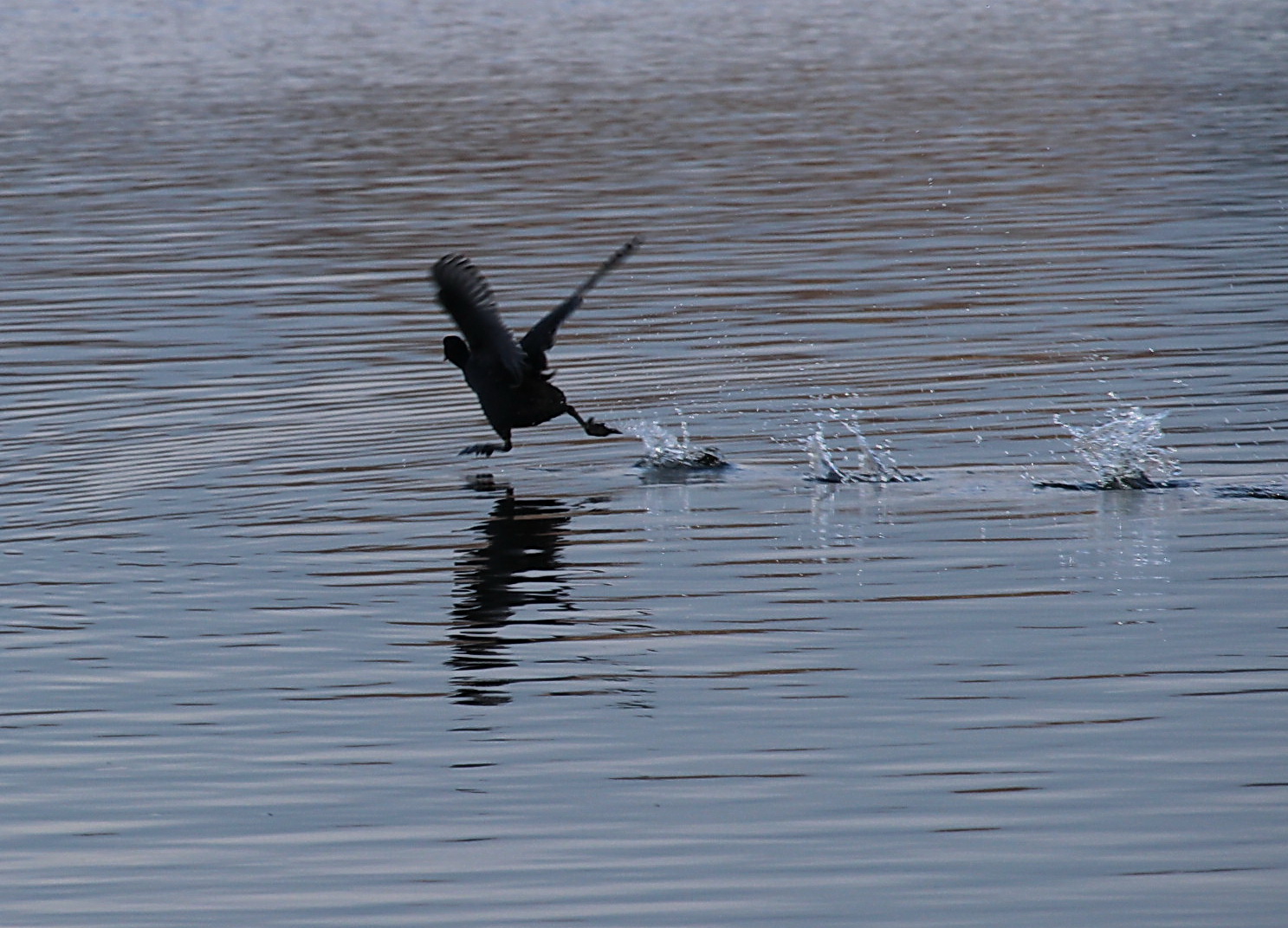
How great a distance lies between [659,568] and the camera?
10719 mm

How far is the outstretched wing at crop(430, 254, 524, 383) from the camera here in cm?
1196

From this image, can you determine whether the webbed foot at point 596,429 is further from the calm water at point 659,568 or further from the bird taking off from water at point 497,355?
the calm water at point 659,568

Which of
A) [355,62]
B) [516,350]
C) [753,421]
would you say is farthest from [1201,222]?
[355,62]

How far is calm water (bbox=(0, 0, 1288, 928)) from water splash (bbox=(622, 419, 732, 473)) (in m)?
0.18

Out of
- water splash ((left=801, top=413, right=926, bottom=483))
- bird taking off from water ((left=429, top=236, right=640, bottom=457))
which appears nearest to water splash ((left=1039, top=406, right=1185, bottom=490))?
water splash ((left=801, top=413, right=926, bottom=483))

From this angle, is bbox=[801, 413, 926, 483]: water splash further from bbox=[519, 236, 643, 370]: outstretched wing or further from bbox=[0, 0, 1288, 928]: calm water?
bbox=[519, 236, 643, 370]: outstretched wing

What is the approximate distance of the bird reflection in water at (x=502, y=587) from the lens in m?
9.09

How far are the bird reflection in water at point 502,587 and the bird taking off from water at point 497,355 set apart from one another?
1.54ft

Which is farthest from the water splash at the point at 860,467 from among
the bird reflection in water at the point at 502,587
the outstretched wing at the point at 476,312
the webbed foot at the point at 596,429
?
the outstretched wing at the point at 476,312

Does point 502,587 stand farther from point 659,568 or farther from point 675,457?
point 675,457

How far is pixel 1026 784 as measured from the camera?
7.36 m

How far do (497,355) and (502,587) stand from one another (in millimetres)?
2242

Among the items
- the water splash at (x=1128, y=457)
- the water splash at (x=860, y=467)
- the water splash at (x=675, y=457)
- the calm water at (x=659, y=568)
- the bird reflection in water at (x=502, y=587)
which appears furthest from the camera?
the water splash at (x=675, y=457)

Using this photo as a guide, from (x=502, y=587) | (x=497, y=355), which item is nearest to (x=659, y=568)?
(x=502, y=587)
